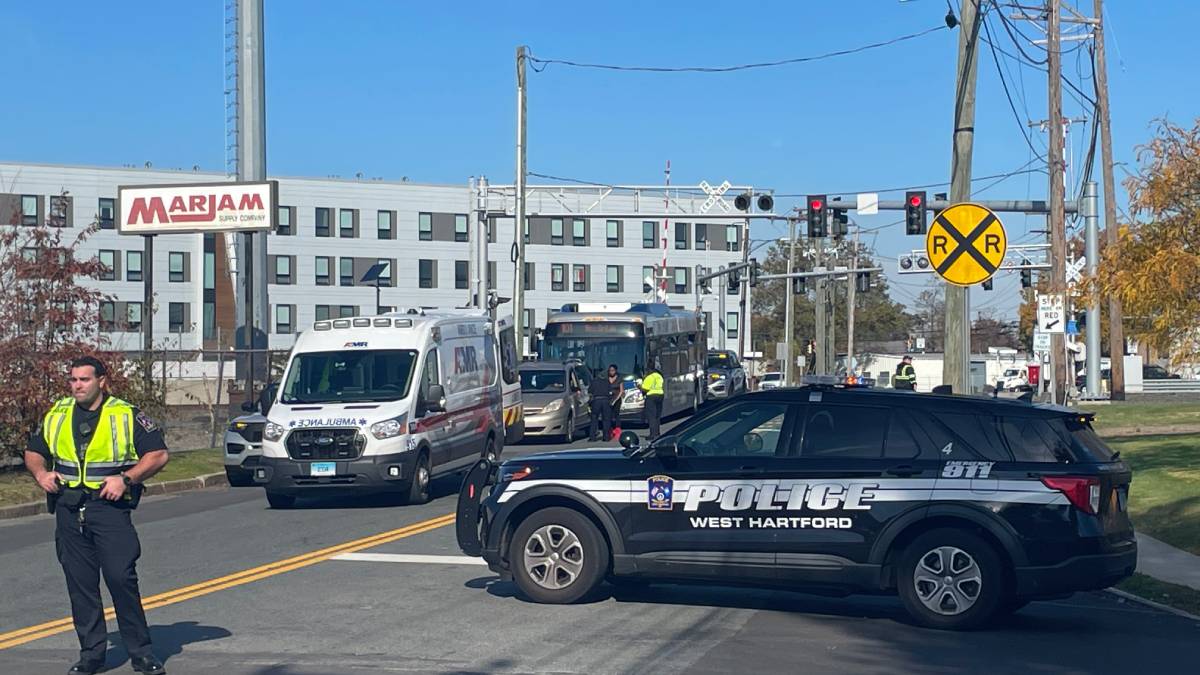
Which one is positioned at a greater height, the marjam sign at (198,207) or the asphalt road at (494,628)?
the marjam sign at (198,207)

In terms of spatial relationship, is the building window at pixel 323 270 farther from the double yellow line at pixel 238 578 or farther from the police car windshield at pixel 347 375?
the double yellow line at pixel 238 578

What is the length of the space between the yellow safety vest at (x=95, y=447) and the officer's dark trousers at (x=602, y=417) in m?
22.8

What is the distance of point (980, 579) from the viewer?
9.83 m

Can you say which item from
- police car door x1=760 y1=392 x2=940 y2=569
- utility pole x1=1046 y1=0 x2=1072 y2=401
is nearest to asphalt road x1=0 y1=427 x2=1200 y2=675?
police car door x1=760 y1=392 x2=940 y2=569

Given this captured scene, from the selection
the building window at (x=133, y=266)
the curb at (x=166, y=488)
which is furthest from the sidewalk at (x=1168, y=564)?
the building window at (x=133, y=266)

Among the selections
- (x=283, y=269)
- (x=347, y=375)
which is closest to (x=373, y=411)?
(x=347, y=375)

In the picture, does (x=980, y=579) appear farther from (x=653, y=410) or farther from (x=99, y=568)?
(x=653, y=410)

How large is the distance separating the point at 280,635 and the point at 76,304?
14.2 m

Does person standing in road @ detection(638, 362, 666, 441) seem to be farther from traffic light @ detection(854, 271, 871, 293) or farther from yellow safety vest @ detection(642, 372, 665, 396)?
traffic light @ detection(854, 271, 871, 293)

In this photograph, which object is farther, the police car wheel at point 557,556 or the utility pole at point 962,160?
the utility pole at point 962,160

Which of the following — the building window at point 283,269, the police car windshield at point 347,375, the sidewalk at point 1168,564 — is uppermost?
the building window at point 283,269

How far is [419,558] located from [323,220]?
55.0m

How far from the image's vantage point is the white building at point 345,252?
61.6 m

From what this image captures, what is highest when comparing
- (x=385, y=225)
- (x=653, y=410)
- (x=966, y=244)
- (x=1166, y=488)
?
(x=385, y=225)
